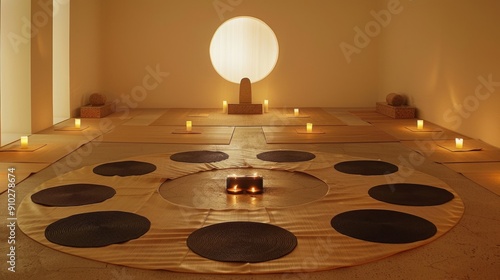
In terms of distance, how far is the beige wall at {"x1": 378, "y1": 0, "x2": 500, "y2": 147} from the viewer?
5789 mm

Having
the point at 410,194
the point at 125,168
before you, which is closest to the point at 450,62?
the point at 410,194

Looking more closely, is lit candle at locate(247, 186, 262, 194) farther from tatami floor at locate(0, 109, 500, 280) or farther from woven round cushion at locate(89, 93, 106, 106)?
woven round cushion at locate(89, 93, 106, 106)

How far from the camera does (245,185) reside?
12.8ft

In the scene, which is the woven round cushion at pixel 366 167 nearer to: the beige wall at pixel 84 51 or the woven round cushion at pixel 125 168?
the woven round cushion at pixel 125 168

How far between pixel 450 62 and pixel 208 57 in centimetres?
398

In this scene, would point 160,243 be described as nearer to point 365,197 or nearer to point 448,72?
point 365,197

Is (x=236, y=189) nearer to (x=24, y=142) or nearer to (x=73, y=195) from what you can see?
(x=73, y=195)

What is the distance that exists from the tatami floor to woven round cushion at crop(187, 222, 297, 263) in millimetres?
178

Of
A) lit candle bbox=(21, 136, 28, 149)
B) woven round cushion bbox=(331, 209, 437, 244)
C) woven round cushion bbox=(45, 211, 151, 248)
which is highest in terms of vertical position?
lit candle bbox=(21, 136, 28, 149)

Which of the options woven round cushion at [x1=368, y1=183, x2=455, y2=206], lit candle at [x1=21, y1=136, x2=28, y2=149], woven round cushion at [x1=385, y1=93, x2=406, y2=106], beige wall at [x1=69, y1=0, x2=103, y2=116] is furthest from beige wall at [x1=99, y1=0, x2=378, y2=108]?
woven round cushion at [x1=368, y1=183, x2=455, y2=206]

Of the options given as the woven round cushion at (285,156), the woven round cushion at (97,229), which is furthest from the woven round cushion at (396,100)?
the woven round cushion at (97,229)

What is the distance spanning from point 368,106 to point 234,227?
678 centimetres

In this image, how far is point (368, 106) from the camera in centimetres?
944

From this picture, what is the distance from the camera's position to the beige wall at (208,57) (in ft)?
30.1
